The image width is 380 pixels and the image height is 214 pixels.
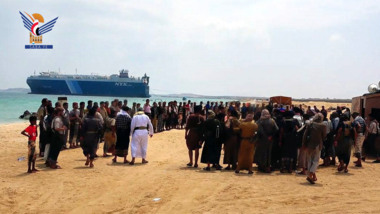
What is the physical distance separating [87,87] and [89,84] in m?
1.32

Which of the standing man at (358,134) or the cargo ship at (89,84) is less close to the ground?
the cargo ship at (89,84)

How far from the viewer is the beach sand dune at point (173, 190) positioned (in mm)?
6059

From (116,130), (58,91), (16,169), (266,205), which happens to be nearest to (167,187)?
(266,205)

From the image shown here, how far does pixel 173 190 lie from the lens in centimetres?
705

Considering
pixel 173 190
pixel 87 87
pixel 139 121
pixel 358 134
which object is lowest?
pixel 173 190

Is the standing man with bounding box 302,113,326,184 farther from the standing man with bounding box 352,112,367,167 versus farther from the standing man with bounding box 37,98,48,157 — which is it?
the standing man with bounding box 37,98,48,157

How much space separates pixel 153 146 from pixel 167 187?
6.29 metres

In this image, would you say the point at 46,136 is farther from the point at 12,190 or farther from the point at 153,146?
the point at 153,146

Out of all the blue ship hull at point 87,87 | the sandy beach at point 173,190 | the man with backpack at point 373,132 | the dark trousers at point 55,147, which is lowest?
the sandy beach at point 173,190

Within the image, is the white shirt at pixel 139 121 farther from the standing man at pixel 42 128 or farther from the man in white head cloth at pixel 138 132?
the standing man at pixel 42 128

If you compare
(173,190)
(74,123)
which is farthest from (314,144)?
(74,123)

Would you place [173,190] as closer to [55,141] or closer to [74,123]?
[55,141]

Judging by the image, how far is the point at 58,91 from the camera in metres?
98.4

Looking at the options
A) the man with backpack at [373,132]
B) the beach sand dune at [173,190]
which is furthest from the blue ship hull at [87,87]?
the beach sand dune at [173,190]
